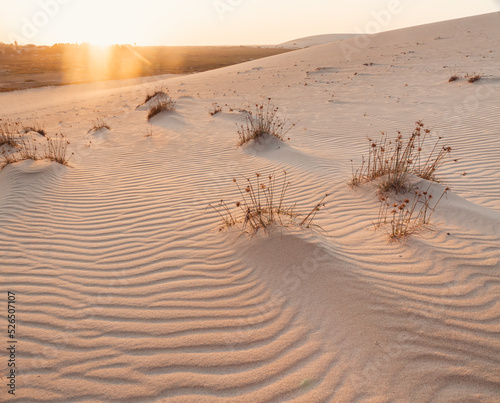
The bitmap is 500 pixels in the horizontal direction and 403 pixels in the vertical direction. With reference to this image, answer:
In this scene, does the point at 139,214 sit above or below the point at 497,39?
below

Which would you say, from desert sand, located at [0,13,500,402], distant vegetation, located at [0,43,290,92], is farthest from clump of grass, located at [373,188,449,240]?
distant vegetation, located at [0,43,290,92]

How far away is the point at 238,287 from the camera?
278 centimetres

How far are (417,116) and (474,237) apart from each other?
645 centimetres

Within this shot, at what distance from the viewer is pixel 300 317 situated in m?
2.40

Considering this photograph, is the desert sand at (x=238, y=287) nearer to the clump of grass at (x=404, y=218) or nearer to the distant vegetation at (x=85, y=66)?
the clump of grass at (x=404, y=218)

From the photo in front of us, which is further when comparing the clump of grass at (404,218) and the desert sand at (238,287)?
the clump of grass at (404,218)

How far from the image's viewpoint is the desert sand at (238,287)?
199cm

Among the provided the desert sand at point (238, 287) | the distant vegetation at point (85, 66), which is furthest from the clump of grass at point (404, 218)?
the distant vegetation at point (85, 66)

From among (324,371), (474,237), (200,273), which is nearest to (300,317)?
(324,371)

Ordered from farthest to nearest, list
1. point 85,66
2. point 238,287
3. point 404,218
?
point 85,66, point 404,218, point 238,287

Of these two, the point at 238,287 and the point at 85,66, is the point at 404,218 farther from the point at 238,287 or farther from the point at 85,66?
the point at 85,66

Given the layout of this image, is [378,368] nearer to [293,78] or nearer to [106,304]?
[106,304]

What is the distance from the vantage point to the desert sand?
199 cm

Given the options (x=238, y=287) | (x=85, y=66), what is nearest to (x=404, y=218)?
(x=238, y=287)
